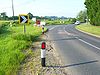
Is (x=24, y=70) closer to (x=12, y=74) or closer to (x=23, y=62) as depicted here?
(x=12, y=74)

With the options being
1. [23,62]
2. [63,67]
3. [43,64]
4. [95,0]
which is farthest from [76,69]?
[95,0]

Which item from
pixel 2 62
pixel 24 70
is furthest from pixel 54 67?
pixel 2 62

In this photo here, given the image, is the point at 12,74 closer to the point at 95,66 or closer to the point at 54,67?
the point at 54,67

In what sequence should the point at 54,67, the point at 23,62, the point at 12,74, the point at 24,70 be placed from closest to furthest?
the point at 12,74, the point at 24,70, the point at 54,67, the point at 23,62

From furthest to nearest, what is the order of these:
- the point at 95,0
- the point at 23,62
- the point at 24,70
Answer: the point at 95,0 → the point at 23,62 → the point at 24,70

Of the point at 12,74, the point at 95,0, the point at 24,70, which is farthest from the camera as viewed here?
the point at 95,0

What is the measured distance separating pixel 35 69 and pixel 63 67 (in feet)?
4.38

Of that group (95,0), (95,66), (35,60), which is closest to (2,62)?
(35,60)

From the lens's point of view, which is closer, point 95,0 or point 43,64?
point 43,64

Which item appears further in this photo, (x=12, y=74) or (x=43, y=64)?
(x=43, y=64)

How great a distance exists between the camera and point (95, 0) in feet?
188

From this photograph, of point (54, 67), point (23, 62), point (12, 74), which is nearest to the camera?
point (12, 74)

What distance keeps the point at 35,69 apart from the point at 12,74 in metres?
1.50

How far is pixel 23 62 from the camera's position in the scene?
12852 mm
